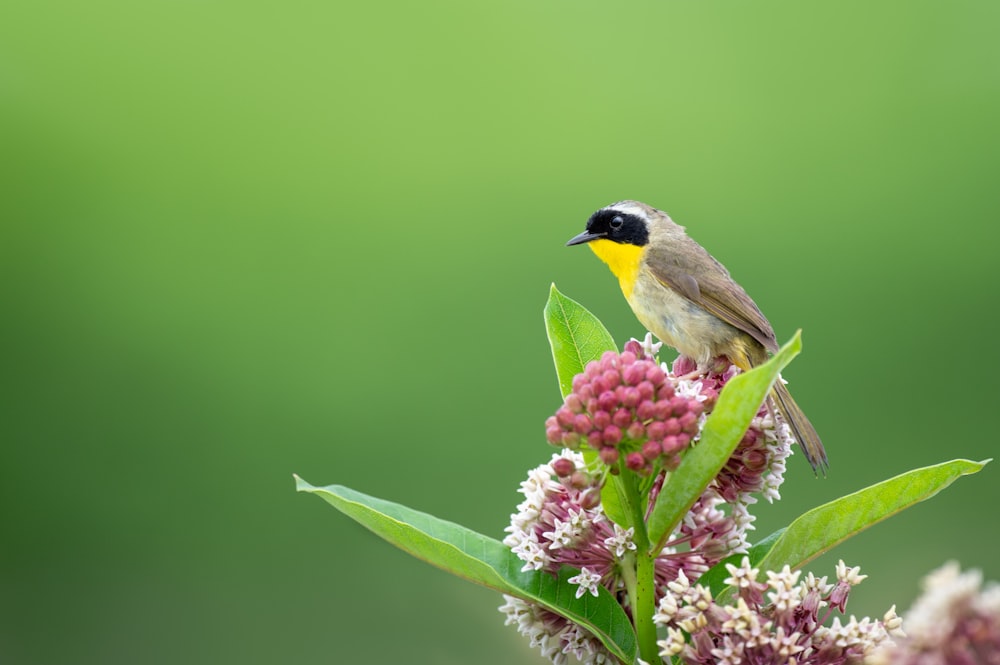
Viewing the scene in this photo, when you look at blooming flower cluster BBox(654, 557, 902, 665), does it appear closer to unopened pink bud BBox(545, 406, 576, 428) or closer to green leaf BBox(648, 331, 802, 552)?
green leaf BBox(648, 331, 802, 552)

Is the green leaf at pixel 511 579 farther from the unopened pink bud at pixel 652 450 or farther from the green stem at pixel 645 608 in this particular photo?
the unopened pink bud at pixel 652 450

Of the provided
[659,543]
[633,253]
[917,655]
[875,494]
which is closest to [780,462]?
[875,494]

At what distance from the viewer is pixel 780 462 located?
5.25 ft

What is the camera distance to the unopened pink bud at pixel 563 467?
1505 millimetres

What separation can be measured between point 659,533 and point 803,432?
0.70 meters

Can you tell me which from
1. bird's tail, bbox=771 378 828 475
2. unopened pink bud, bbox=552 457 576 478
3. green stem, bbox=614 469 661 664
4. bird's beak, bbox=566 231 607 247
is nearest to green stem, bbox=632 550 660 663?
green stem, bbox=614 469 661 664

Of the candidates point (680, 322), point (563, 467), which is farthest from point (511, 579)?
point (680, 322)

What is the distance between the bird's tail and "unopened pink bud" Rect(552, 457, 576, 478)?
1.93 feet

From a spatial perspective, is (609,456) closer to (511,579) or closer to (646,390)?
(646,390)

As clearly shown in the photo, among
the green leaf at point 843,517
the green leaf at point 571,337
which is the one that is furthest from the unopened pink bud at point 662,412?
the green leaf at point 571,337

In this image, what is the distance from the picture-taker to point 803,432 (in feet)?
6.72

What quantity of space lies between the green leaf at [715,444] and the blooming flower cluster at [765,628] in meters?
0.09

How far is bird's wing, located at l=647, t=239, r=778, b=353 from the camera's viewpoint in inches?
93.2

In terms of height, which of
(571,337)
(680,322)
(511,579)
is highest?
(680,322)
